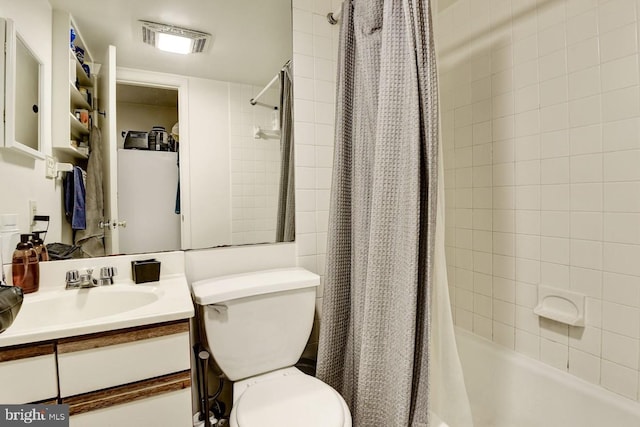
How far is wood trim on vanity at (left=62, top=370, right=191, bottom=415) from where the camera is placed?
0.78 meters

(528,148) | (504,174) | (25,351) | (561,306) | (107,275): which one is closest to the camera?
(25,351)

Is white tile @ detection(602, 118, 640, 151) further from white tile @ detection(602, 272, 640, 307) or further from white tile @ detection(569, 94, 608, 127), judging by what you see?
white tile @ detection(602, 272, 640, 307)

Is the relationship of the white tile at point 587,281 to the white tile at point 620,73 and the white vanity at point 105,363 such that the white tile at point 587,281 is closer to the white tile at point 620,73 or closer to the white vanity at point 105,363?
the white tile at point 620,73

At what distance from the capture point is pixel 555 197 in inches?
54.3

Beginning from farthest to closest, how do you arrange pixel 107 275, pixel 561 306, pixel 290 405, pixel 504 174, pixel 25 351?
pixel 504 174 < pixel 561 306 < pixel 107 275 < pixel 290 405 < pixel 25 351

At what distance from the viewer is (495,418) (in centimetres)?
150

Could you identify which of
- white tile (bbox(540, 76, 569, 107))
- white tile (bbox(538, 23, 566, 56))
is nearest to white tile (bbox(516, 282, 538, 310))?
white tile (bbox(540, 76, 569, 107))

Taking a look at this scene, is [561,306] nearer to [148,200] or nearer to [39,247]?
[148,200]

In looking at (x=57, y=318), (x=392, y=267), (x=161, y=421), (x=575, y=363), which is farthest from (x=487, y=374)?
(x=57, y=318)

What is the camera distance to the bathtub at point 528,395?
3.91 feet

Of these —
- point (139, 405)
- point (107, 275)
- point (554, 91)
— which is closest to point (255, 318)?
point (139, 405)

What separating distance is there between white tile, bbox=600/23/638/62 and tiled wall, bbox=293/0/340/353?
1.08 meters

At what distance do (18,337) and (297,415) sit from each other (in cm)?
74

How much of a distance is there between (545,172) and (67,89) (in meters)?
1.93
